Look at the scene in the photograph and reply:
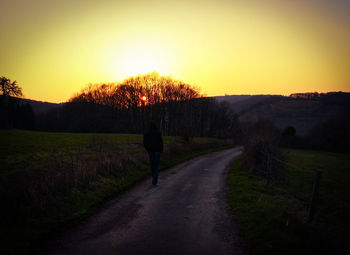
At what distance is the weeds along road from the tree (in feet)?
126

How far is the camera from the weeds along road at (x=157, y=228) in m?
3.83

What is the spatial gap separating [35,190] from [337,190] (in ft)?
56.4

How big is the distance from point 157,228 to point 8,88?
141ft

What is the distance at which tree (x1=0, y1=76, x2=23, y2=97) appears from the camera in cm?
3231

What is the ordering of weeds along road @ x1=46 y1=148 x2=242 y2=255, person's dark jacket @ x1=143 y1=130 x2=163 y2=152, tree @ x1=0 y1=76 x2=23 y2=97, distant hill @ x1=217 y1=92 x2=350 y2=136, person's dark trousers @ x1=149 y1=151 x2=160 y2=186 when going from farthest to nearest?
distant hill @ x1=217 y1=92 x2=350 y2=136 < tree @ x1=0 y1=76 x2=23 y2=97 < person's dark trousers @ x1=149 y1=151 x2=160 y2=186 < person's dark jacket @ x1=143 y1=130 x2=163 y2=152 < weeds along road @ x1=46 y1=148 x2=242 y2=255

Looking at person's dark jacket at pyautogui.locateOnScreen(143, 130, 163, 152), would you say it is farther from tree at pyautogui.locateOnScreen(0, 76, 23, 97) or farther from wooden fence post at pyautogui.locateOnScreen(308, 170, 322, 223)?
Result: tree at pyautogui.locateOnScreen(0, 76, 23, 97)

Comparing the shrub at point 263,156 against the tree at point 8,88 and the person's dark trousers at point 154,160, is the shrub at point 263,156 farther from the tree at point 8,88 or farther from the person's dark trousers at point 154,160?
the tree at point 8,88

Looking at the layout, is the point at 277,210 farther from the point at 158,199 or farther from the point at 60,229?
the point at 60,229

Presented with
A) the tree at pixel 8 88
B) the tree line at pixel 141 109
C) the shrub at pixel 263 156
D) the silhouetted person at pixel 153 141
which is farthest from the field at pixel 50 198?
the tree line at pixel 141 109

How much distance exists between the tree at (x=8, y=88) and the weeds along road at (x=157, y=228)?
38.3m

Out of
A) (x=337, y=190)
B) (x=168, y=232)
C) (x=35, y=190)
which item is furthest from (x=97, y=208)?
(x=337, y=190)

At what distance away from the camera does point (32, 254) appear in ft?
12.0

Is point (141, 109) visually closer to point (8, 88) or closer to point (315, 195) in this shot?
point (8, 88)

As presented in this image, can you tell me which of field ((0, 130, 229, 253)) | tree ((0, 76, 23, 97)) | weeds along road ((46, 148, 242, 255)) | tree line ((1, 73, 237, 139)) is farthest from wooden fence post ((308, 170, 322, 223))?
tree line ((1, 73, 237, 139))
